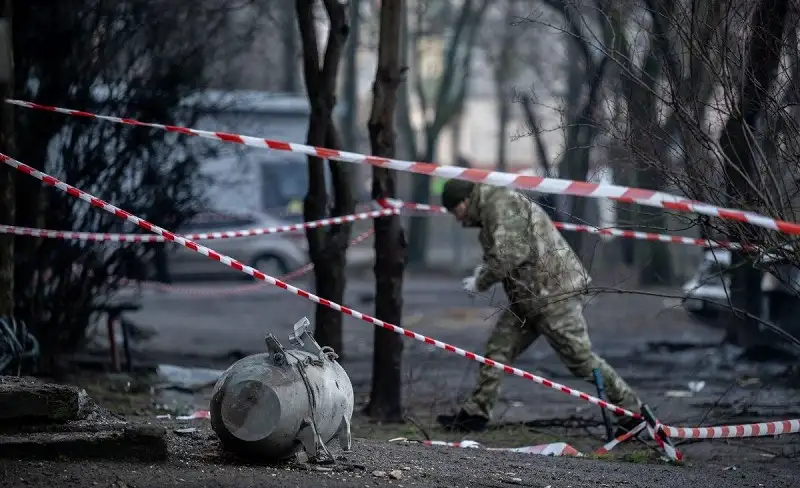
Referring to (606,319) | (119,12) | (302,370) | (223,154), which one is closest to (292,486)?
(302,370)

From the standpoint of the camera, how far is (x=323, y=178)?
985 centimetres

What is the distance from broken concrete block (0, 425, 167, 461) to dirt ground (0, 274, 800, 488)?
0.08m

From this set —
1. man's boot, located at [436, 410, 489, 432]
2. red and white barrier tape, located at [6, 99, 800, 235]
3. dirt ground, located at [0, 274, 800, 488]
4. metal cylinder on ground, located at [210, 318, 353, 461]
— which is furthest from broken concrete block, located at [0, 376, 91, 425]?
man's boot, located at [436, 410, 489, 432]

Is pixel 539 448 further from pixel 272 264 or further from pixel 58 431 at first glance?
pixel 272 264

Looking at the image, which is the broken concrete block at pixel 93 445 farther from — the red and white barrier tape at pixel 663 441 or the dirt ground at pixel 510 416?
the red and white barrier tape at pixel 663 441

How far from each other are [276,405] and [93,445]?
85cm

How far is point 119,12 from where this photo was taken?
11023mm

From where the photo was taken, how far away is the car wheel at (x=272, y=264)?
24422 millimetres

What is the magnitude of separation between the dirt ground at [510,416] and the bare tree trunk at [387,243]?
24 centimetres

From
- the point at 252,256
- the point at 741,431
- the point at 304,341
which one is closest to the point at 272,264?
the point at 252,256

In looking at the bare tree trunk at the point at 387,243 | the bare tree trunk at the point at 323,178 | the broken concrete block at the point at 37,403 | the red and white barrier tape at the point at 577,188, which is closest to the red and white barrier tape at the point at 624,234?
the bare tree trunk at the point at 387,243

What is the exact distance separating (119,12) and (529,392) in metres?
4.94

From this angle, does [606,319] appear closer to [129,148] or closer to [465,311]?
[465,311]

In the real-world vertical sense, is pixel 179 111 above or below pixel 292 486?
above
